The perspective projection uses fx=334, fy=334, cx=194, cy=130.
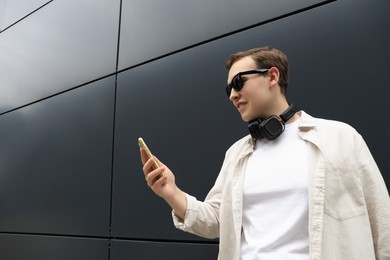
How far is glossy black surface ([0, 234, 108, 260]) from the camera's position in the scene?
2924 mm

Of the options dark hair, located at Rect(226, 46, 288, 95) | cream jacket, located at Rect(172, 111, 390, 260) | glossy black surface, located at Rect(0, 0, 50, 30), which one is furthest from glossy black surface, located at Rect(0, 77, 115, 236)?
cream jacket, located at Rect(172, 111, 390, 260)

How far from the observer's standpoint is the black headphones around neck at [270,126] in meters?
1.30

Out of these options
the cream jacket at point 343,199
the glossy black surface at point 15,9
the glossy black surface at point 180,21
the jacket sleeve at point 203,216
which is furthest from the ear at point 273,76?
the glossy black surface at point 15,9

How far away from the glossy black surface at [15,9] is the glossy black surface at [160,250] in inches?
130

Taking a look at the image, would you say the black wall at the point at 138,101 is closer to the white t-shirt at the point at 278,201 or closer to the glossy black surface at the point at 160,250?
the glossy black surface at the point at 160,250

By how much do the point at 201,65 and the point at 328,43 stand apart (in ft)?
3.01

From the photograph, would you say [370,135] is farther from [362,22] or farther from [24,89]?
[24,89]

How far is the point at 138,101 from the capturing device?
113 inches

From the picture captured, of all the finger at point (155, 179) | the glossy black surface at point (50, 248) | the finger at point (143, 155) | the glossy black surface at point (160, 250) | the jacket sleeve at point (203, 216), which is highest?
the finger at point (143, 155)

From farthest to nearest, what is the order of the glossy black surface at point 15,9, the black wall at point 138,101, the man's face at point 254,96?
the glossy black surface at point 15,9 < the black wall at point 138,101 < the man's face at point 254,96

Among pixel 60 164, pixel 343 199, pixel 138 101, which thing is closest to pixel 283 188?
pixel 343 199

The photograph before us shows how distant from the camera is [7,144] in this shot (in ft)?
14.1

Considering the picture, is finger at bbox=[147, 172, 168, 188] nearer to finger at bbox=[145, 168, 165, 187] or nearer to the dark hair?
finger at bbox=[145, 168, 165, 187]

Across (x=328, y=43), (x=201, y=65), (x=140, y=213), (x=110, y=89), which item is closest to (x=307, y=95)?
(x=328, y=43)
